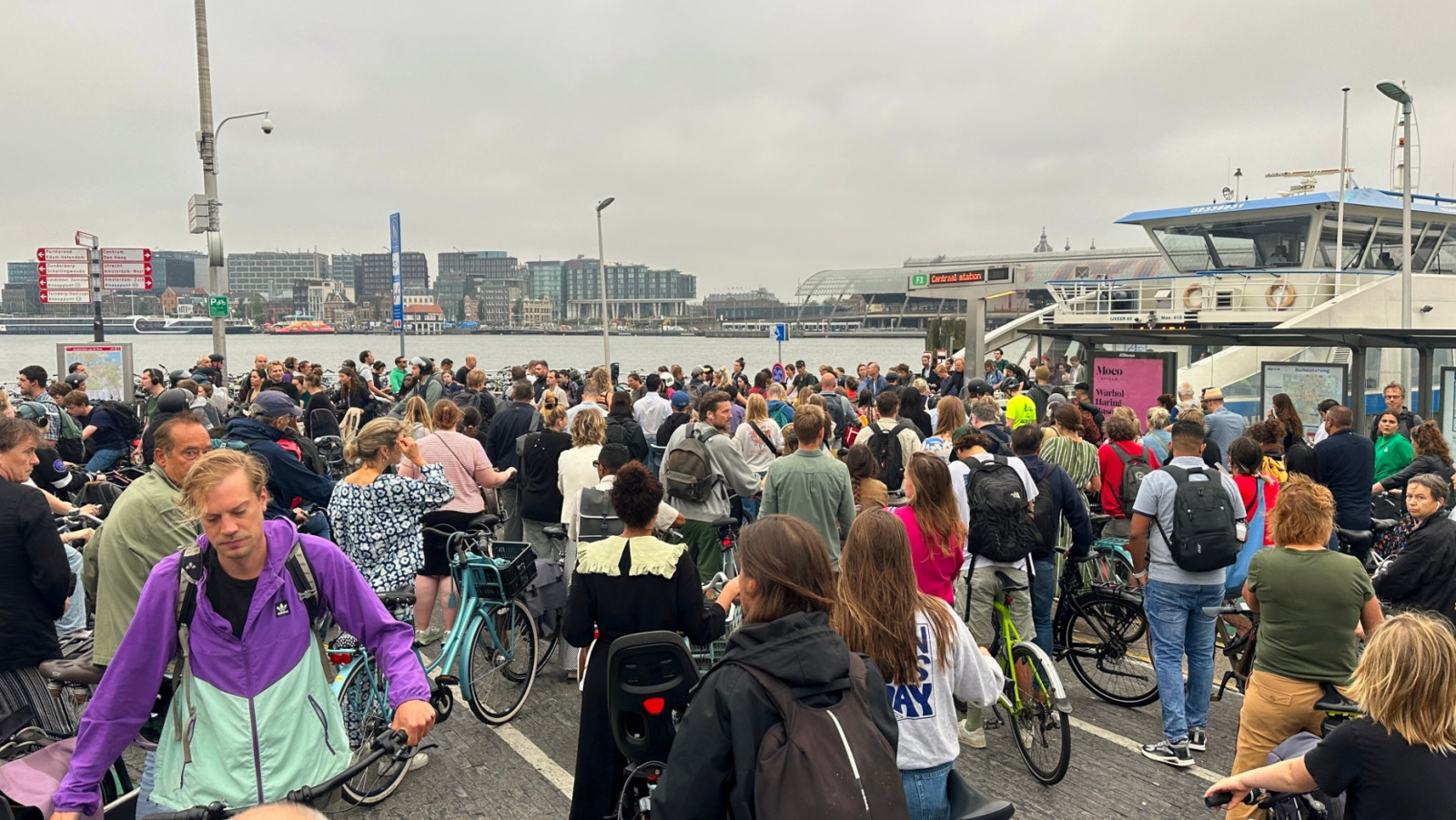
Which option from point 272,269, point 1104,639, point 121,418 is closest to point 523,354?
point 121,418

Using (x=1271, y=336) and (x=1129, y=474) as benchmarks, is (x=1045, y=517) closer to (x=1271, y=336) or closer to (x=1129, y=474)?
(x=1129, y=474)

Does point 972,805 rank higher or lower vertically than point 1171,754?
→ higher

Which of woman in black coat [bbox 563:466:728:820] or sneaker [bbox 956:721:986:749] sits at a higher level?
woman in black coat [bbox 563:466:728:820]

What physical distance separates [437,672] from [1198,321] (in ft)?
65.7

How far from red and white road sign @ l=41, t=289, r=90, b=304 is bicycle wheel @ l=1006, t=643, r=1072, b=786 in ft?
118

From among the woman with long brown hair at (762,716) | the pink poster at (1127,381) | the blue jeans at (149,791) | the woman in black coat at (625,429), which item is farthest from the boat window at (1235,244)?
the blue jeans at (149,791)

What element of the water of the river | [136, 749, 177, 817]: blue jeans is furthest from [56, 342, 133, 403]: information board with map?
the water of the river

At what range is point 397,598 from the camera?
16.0 ft

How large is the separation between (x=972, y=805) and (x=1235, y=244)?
25772mm

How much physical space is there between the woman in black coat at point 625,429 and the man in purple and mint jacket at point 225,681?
564 centimetres

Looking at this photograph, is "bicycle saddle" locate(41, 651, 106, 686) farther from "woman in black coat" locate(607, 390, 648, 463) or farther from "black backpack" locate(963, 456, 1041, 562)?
"woman in black coat" locate(607, 390, 648, 463)

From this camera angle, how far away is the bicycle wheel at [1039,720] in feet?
15.4

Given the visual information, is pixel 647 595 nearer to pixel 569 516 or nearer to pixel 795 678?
pixel 795 678

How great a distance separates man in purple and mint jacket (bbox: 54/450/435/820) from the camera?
99.0 inches
